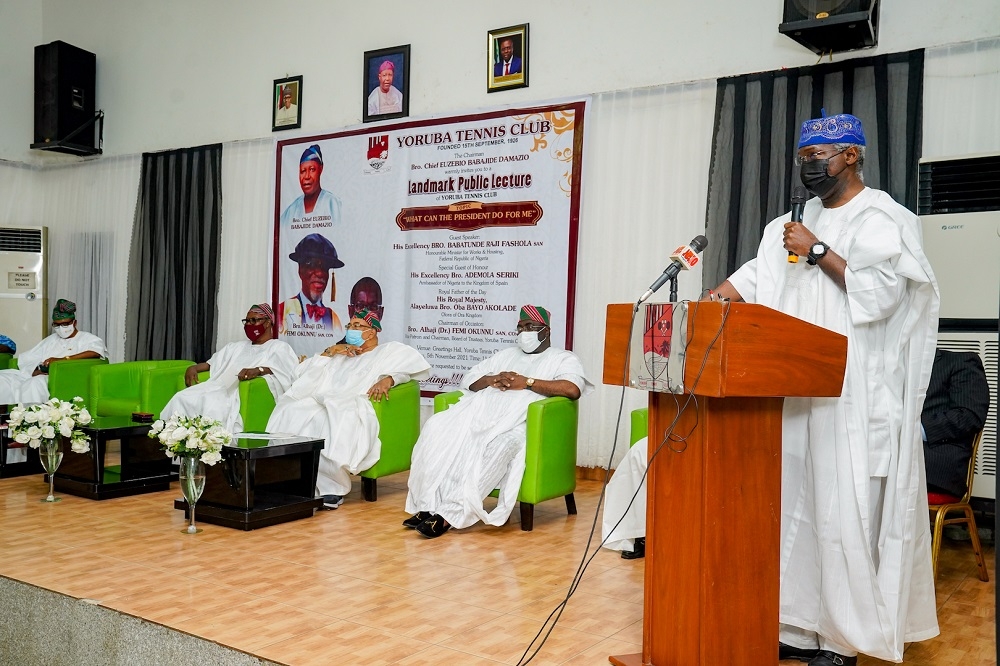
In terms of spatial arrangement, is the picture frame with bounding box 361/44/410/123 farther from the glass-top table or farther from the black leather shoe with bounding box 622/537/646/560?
the black leather shoe with bounding box 622/537/646/560

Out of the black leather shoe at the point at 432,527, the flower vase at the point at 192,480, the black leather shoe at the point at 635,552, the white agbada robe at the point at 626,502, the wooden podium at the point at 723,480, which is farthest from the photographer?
the black leather shoe at the point at 432,527

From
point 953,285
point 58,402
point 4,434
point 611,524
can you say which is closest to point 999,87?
point 953,285

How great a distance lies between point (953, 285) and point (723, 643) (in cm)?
309

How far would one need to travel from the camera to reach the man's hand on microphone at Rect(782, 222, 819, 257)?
9.13 feet

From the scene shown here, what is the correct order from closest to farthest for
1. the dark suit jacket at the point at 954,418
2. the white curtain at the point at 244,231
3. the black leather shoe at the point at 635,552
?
the dark suit jacket at the point at 954,418
the black leather shoe at the point at 635,552
the white curtain at the point at 244,231

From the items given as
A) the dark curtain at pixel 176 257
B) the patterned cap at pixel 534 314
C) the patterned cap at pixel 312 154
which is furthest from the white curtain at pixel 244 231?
the patterned cap at pixel 534 314

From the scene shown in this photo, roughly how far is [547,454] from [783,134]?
2.53 meters

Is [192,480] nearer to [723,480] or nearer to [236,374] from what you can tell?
[236,374]

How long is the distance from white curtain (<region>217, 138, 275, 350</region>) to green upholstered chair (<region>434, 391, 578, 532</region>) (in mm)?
4183

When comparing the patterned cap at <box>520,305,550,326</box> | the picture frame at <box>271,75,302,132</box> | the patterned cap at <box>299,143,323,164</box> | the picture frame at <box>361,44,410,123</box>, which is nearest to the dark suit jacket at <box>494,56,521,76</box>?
the picture frame at <box>361,44,410,123</box>

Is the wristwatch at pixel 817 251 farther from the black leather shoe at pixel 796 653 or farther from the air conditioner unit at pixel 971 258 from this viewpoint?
the air conditioner unit at pixel 971 258

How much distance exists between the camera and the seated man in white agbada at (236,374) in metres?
6.54

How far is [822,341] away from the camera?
2.60 meters

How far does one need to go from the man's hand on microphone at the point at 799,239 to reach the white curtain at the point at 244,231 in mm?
6245
